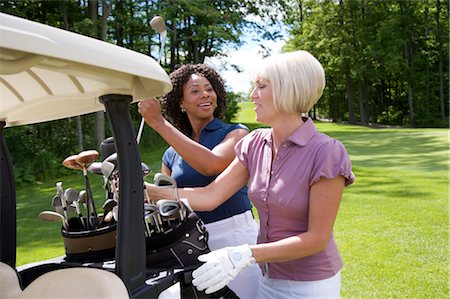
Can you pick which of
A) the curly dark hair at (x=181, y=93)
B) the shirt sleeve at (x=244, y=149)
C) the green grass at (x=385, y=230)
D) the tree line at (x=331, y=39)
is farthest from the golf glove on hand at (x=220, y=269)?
the tree line at (x=331, y=39)

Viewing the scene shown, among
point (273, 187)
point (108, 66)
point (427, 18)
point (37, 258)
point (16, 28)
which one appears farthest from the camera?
point (427, 18)

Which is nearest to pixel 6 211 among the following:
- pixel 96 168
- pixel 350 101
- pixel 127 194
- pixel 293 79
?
pixel 96 168

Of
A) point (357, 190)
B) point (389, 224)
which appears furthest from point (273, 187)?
point (357, 190)

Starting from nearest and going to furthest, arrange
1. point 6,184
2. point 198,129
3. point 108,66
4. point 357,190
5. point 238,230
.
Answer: point 108,66 < point 6,184 < point 238,230 < point 198,129 < point 357,190

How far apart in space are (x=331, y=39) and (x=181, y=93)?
3251cm

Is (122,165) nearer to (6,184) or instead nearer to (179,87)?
(6,184)

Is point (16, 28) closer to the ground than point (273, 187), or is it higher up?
higher up

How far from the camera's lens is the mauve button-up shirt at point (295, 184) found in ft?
4.84

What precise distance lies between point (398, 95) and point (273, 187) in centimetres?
3869

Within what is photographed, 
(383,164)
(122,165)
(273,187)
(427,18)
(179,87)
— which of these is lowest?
(383,164)

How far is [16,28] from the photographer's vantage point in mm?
910

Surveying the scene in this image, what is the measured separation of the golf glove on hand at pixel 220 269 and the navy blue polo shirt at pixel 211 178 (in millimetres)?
590

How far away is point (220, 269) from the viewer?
1387 mm

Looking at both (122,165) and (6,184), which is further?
(6,184)
